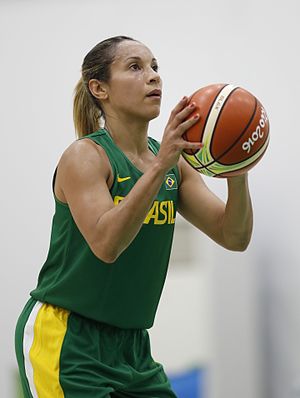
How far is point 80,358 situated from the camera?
196 centimetres

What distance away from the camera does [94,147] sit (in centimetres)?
198

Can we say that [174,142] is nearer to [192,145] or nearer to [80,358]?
[192,145]

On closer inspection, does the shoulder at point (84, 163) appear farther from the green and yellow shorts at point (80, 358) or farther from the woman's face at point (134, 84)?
the green and yellow shorts at point (80, 358)

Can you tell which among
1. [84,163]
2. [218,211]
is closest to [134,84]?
[84,163]

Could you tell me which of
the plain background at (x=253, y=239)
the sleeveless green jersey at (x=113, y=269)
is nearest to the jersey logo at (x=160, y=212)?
the sleeveless green jersey at (x=113, y=269)

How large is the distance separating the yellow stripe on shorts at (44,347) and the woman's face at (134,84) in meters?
0.56

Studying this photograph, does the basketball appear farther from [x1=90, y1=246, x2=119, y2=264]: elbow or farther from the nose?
[x1=90, y1=246, x2=119, y2=264]: elbow

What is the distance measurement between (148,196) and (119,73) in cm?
49

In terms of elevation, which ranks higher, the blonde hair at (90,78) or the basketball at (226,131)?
the blonde hair at (90,78)

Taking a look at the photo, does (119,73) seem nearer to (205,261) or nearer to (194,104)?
(194,104)

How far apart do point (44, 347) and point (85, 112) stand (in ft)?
2.30

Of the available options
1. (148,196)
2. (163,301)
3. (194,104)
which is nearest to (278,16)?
(163,301)

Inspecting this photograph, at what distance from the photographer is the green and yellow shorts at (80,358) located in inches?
76.5

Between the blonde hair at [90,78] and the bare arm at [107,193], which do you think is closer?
the bare arm at [107,193]
